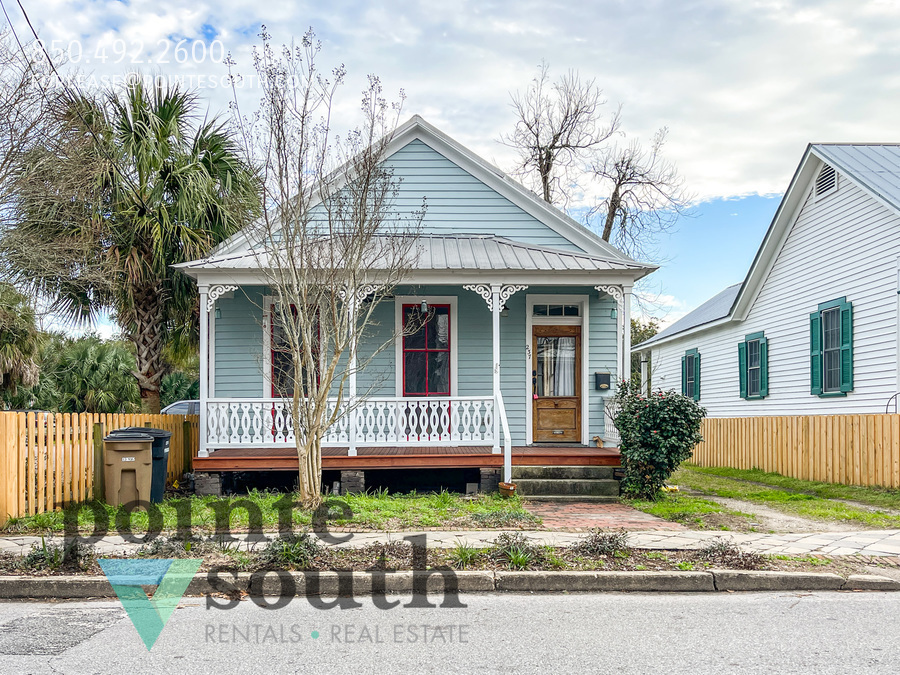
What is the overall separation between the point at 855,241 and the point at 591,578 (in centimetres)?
1209

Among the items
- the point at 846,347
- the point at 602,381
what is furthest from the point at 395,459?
the point at 846,347

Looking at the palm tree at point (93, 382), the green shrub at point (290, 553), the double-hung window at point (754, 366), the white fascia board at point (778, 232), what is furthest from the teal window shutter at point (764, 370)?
the palm tree at point (93, 382)

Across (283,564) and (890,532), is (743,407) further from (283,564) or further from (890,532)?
(283,564)

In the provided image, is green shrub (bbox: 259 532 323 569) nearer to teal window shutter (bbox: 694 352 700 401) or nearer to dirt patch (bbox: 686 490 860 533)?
dirt patch (bbox: 686 490 860 533)

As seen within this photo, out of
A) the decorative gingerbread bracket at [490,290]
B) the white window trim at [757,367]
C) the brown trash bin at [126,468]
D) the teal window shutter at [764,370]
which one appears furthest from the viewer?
the white window trim at [757,367]

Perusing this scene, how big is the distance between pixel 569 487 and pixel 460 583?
A: 5.41 m

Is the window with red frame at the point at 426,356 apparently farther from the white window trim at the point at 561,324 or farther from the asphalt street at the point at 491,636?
the asphalt street at the point at 491,636

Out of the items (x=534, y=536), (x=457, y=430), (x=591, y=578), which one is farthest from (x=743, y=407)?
(x=591, y=578)

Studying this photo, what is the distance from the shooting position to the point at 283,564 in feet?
21.6

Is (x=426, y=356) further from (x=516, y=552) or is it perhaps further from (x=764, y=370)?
(x=764, y=370)

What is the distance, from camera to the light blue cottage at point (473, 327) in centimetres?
1240

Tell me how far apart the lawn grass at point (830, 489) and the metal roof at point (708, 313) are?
6.32 meters

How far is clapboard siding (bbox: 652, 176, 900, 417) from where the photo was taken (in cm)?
1453

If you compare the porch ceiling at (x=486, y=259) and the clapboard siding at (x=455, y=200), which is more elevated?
the clapboard siding at (x=455, y=200)
